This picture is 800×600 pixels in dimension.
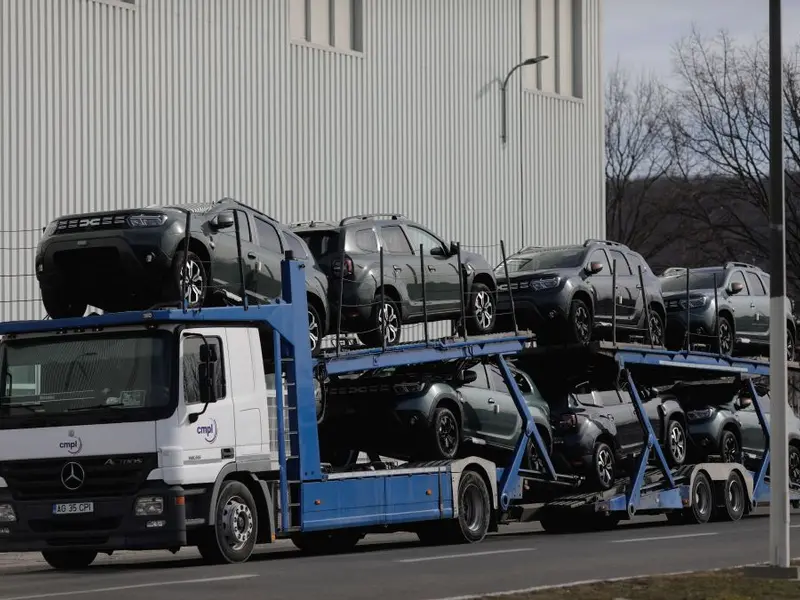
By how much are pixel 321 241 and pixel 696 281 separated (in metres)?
9.63

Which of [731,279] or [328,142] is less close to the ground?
[328,142]

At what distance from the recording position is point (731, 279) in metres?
25.8

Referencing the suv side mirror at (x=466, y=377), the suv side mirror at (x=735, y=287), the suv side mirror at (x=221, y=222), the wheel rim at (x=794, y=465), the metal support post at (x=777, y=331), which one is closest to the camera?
the metal support post at (x=777, y=331)

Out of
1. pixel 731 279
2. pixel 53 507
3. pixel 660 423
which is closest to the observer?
pixel 53 507

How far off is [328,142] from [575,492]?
38.6 ft

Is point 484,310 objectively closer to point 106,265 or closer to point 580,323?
point 580,323

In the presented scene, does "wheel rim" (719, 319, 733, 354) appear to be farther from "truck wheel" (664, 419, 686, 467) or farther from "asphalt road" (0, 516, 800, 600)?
"asphalt road" (0, 516, 800, 600)

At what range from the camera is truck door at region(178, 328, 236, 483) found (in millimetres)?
14352

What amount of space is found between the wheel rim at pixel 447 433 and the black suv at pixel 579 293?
2512 mm

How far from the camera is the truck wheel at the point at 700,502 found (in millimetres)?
23766

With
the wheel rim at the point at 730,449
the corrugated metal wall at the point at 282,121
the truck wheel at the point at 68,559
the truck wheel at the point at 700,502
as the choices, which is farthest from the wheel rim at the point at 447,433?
the corrugated metal wall at the point at 282,121

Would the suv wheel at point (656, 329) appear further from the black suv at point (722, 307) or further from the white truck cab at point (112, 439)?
the white truck cab at point (112, 439)

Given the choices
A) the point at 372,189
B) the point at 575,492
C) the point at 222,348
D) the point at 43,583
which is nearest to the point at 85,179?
the point at 372,189

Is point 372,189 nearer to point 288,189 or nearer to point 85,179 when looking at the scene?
point 288,189
